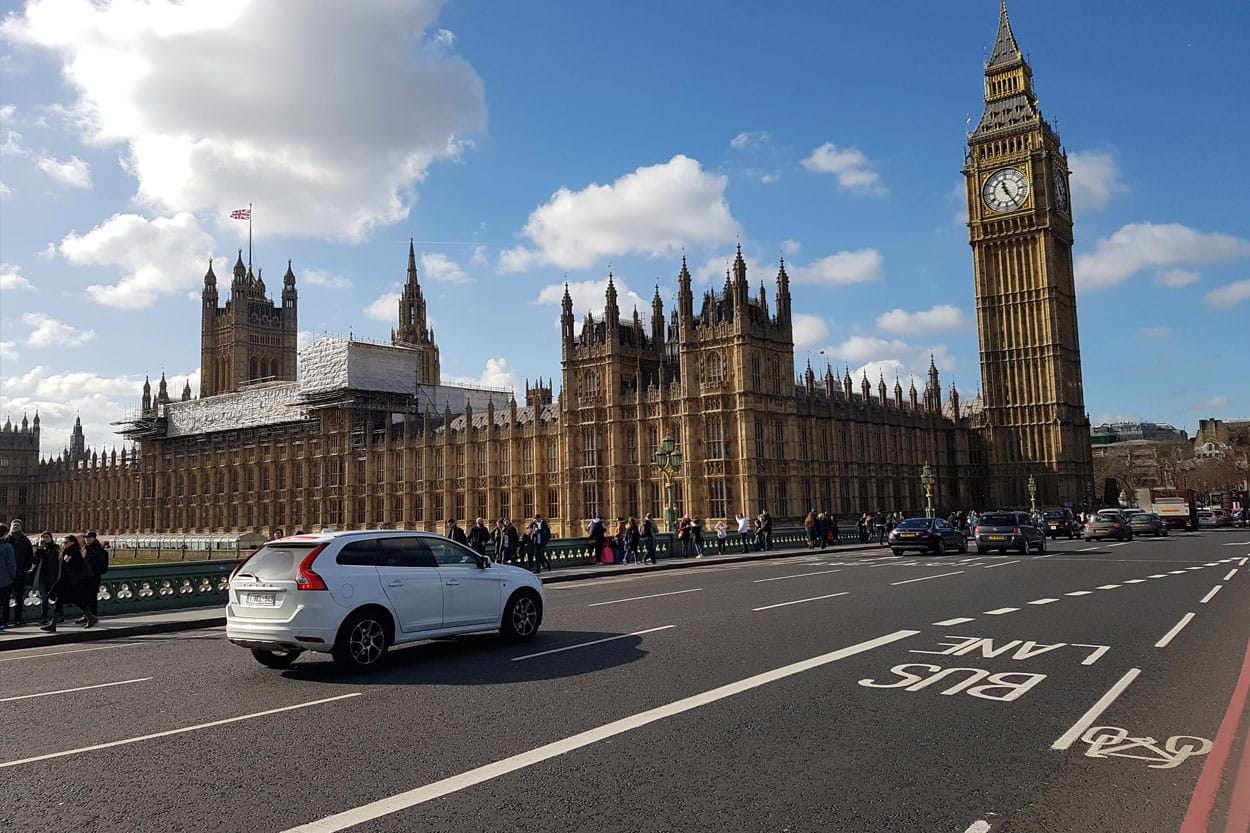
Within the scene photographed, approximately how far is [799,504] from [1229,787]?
45446mm

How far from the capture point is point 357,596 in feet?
33.3

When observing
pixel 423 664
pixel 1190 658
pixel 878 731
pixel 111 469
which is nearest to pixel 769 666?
pixel 878 731

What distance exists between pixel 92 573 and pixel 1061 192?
80041 millimetres

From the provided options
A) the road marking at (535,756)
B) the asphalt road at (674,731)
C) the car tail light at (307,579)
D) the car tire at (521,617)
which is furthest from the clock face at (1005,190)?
the car tail light at (307,579)

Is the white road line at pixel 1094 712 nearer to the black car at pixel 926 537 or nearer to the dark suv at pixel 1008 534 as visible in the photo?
the dark suv at pixel 1008 534

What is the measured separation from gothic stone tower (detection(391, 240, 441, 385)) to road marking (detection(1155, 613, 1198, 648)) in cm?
10585

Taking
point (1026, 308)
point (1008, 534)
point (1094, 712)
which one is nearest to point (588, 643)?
point (1094, 712)

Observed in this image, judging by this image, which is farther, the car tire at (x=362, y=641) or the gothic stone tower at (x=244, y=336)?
the gothic stone tower at (x=244, y=336)

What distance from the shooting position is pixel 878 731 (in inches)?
278

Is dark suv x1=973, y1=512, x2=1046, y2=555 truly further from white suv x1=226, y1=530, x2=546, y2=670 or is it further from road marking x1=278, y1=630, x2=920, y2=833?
white suv x1=226, y1=530, x2=546, y2=670

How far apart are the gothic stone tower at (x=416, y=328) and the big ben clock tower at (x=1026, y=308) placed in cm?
6780

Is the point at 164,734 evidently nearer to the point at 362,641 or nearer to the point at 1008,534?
the point at 362,641

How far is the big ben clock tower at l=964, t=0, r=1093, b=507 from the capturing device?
235 feet

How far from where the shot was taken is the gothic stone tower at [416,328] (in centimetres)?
11450
